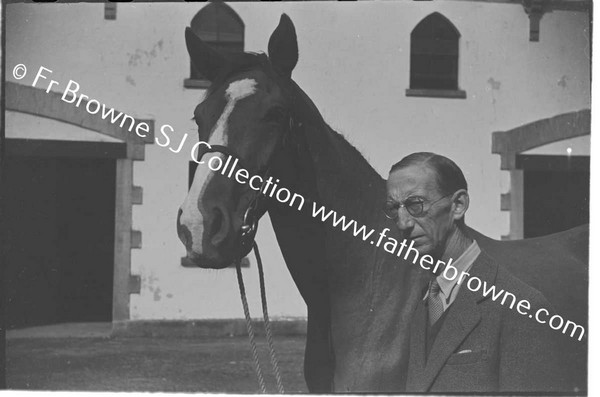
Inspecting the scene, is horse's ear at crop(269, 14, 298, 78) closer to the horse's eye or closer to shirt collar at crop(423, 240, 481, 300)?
the horse's eye

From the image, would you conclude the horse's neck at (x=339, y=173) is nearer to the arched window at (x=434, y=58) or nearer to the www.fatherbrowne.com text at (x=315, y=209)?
the www.fatherbrowne.com text at (x=315, y=209)

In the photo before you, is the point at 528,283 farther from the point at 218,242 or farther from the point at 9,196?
the point at 9,196

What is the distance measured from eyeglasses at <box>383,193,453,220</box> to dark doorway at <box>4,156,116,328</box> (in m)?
1.63

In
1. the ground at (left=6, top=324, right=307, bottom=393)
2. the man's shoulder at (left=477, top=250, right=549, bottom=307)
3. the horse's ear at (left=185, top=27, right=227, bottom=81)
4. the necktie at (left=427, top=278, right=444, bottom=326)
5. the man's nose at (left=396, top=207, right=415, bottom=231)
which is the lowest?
the ground at (left=6, top=324, right=307, bottom=393)

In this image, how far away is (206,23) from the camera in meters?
3.78

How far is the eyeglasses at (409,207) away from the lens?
9.67 feet

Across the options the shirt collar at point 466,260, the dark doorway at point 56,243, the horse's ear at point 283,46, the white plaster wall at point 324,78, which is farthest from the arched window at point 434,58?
the dark doorway at point 56,243

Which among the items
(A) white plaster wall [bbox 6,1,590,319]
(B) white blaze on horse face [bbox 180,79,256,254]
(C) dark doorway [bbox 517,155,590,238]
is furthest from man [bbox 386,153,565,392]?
(B) white blaze on horse face [bbox 180,79,256,254]

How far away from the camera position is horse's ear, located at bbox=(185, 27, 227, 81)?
9.18 ft

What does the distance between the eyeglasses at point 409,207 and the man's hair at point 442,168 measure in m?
0.14

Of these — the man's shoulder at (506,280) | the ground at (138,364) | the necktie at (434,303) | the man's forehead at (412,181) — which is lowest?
the ground at (138,364)

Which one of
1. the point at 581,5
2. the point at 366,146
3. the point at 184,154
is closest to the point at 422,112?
the point at 366,146

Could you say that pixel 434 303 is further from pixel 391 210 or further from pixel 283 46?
pixel 283 46

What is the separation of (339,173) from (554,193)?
133 centimetres
